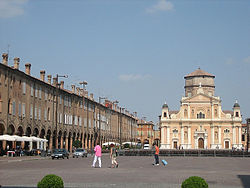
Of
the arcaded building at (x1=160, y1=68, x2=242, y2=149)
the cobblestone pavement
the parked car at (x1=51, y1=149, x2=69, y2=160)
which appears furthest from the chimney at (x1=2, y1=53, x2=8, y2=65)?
the arcaded building at (x1=160, y1=68, x2=242, y2=149)

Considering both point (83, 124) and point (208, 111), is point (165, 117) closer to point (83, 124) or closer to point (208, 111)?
point (208, 111)

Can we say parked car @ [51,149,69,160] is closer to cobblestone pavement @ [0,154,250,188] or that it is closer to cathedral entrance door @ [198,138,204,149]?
cobblestone pavement @ [0,154,250,188]

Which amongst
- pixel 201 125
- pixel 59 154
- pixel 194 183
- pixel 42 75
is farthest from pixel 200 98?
pixel 194 183

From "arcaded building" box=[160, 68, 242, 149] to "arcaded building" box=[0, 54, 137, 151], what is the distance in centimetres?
3246

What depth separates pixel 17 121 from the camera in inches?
2005

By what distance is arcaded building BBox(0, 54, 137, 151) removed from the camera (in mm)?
49125

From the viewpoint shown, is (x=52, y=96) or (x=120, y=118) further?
(x=120, y=118)

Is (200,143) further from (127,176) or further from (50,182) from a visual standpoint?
(50,182)

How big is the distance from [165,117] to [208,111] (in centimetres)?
1201

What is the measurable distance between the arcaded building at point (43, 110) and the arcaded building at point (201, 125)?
106 ft


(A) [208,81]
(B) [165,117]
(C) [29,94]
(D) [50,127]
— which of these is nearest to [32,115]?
(C) [29,94]

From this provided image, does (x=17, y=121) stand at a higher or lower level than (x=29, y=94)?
lower

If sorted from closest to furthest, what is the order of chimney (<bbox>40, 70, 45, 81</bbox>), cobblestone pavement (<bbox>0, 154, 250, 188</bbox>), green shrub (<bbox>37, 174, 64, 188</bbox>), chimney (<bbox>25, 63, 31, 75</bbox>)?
green shrub (<bbox>37, 174, 64, 188</bbox>) → cobblestone pavement (<bbox>0, 154, 250, 188</bbox>) → chimney (<bbox>25, 63, 31, 75</bbox>) → chimney (<bbox>40, 70, 45, 81</bbox>)

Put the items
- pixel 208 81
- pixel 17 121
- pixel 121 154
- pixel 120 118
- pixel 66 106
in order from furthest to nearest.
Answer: pixel 208 81 → pixel 120 118 → pixel 66 106 → pixel 121 154 → pixel 17 121
